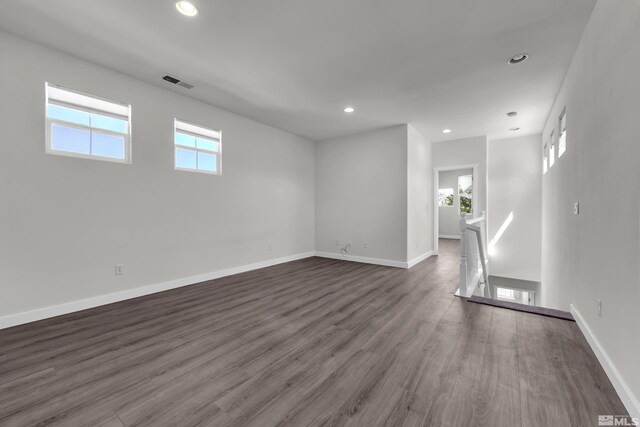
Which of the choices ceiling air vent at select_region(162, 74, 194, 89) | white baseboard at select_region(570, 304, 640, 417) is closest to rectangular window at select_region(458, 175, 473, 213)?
white baseboard at select_region(570, 304, 640, 417)

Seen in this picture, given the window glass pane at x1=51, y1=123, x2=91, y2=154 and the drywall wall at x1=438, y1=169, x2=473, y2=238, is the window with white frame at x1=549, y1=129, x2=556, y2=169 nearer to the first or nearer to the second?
the drywall wall at x1=438, y1=169, x2=473, y2=238

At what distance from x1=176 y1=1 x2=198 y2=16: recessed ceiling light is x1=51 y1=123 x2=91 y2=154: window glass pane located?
6.51 feet

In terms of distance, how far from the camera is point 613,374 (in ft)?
5.60

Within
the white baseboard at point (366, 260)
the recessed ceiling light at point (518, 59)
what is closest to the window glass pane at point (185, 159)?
the white baseboard at point (366, 260)

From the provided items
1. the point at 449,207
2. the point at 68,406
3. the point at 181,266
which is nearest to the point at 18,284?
the point at 181,266

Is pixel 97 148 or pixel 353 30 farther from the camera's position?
pixel 97 148

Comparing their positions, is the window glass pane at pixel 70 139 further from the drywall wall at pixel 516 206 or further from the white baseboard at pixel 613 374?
the drywall wall at pixel 516 206

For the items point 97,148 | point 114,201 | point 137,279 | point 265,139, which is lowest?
point 137,279

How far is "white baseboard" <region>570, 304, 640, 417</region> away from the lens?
1446 mm

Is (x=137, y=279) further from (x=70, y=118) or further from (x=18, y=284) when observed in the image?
(x=70, y=118)

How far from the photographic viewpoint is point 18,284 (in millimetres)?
2664

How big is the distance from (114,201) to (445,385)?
3.99 meters

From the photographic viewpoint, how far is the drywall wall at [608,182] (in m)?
1.51

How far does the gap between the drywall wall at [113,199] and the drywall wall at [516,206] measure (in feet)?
18.2
